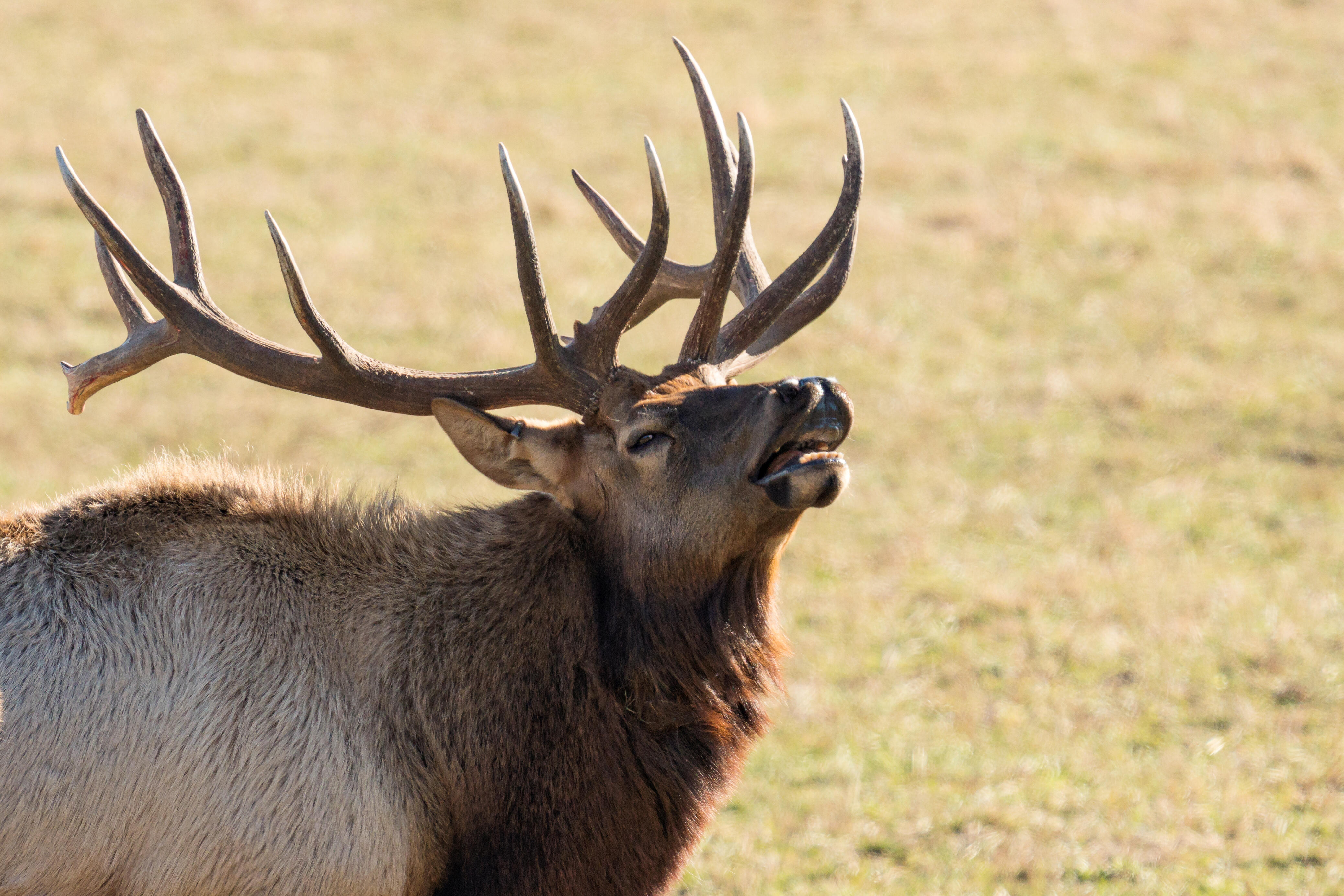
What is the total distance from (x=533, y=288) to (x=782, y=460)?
1.00 metres

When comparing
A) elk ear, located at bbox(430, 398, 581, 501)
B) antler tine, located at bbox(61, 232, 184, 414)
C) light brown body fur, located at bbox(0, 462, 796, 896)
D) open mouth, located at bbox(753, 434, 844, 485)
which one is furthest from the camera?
antler tine, located at bbox(61, 232, 184, 414)

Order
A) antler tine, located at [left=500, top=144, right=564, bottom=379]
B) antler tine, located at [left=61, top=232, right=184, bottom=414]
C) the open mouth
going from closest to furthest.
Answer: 1. the open mouth
2. antler tine, located at [left=500, top=144, right=564, bottom=379]
3. antler tine, located at [left=61, top=232, right=184, bottom=414]

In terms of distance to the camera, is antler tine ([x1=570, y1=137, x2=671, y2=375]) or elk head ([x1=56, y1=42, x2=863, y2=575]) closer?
elk head ([x1=56, y1=42, x2=863, y2=575])

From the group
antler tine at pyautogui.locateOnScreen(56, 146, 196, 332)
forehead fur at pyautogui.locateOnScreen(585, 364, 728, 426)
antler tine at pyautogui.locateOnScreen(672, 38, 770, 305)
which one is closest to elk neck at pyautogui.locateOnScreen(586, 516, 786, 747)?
forehead fur at pyautogui.locateOnScreen(585, 364, 728, 426)

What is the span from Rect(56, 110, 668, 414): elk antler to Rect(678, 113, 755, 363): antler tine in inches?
8.4

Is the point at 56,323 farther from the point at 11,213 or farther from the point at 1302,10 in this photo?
the point at 1302,10

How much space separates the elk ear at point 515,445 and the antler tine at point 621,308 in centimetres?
23

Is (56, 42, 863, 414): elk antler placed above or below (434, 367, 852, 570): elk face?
above

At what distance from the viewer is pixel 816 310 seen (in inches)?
213

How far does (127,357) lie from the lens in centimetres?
487

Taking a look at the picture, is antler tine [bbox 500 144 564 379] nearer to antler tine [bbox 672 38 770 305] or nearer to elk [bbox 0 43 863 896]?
elk [bbox 0 43 863 896]

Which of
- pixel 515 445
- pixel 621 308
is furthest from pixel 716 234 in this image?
pixel 515 445

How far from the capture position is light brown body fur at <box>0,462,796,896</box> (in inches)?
163

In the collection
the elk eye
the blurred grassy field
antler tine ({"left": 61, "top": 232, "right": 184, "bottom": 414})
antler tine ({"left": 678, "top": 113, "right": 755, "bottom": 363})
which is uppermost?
antler tine ({"left": 61, "top": 232, "right": 184, "bottom": 414})
